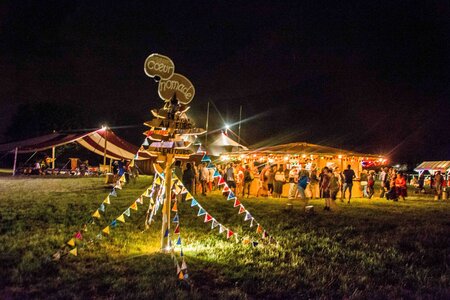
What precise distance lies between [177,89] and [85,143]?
22.6m

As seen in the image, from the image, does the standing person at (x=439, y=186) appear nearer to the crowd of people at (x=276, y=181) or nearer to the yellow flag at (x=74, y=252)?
the crowd of people at (x=276, y=181)

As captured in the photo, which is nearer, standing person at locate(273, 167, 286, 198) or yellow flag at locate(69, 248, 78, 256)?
yellow flag at locate(69, 248, 78, 256)

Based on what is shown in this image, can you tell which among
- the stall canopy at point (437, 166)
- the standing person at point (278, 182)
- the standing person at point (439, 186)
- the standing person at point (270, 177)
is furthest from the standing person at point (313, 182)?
the stall canopy at point (437, 166)

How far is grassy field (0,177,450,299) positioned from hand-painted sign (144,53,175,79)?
9.11 ft

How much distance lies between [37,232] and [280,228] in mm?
5192

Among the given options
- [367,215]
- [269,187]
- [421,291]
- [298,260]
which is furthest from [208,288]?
[269,187]

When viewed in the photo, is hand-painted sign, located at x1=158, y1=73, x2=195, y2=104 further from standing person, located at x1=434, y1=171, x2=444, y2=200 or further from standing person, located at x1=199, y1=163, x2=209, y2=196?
standing person, located at x1=434, y1=171, x2=444, y2=200

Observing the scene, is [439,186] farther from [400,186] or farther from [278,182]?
[278,182]

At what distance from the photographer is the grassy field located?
14.5 ft

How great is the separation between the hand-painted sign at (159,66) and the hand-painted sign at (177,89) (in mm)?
124

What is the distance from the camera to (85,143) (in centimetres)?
2617

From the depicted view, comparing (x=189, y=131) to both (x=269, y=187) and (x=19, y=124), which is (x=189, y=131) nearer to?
(x=269, y=187)

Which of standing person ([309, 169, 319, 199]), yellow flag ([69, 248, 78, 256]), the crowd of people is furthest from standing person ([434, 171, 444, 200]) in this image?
yellow flag ([69, 248, 78, 256])

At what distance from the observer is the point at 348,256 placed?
6199mm
